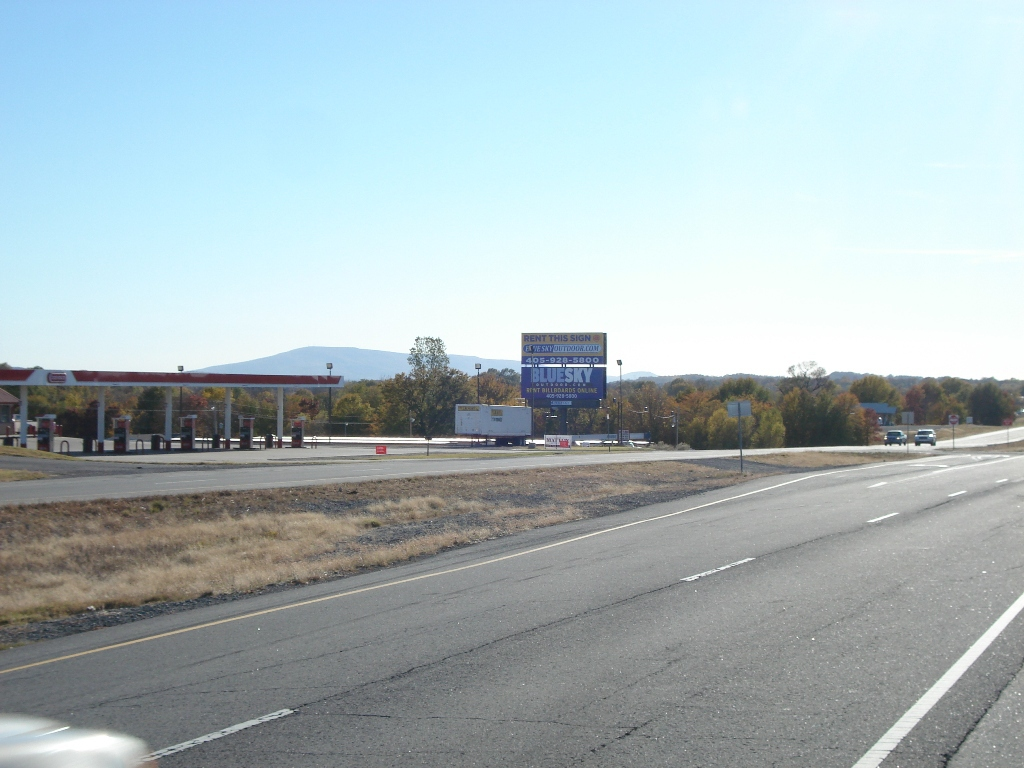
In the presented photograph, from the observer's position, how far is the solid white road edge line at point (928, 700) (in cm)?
542

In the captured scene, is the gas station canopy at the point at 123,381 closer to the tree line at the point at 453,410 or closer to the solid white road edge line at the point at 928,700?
the tree line at the point at 453,410

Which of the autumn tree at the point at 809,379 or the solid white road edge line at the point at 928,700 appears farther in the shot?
the autumn tree at the point at 809,379

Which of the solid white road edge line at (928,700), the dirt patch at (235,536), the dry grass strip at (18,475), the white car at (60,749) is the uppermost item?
the white car at (60,749)

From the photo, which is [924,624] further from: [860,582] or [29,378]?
[29,378]

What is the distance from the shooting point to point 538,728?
19.5 feet

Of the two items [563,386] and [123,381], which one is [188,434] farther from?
[563,386]

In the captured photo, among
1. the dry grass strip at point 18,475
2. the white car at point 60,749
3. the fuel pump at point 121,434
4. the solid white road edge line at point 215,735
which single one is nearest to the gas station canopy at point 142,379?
the fuel pump at point 121,434

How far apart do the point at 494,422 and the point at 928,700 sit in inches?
2753

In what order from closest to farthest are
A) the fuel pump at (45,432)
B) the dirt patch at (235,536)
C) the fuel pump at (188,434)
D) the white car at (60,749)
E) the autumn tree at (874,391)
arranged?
1. the white car at (60,749)
2. the dirt patch at (235,536)
3. the fuel pump at (45,432)
4. the fuel pump at (188,434)
5. the autumn tree at (874,391)

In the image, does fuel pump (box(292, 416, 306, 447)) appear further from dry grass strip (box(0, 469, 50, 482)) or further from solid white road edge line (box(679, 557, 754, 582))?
solid white road edge line (box(679, 557, 754, 582))

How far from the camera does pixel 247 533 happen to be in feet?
65.9

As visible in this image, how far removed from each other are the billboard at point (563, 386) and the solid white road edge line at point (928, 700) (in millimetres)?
63072

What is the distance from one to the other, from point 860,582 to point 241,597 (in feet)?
26.8

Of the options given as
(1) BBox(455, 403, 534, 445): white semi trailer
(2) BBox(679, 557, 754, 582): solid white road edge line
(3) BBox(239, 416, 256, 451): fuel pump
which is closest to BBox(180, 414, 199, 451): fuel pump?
(3) BBox(239, 416, 256, 451): fuel pump
